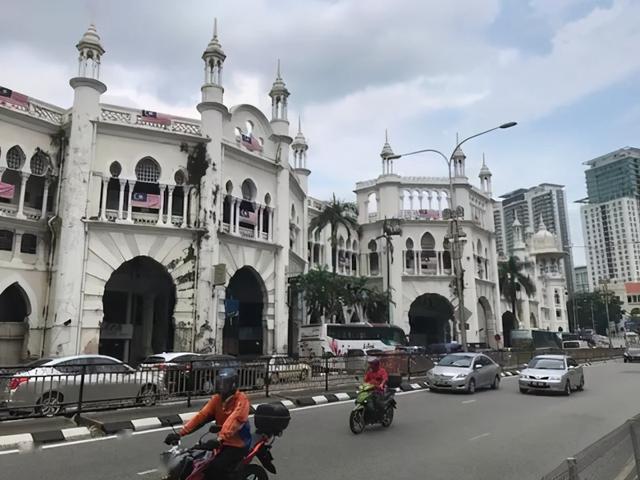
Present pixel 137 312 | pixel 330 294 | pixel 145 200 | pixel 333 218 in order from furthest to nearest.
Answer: pixel 333 218 → pixel 330 294 → pixel 137 312 → pixel 145 200

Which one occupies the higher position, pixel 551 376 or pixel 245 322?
pixel 245 322

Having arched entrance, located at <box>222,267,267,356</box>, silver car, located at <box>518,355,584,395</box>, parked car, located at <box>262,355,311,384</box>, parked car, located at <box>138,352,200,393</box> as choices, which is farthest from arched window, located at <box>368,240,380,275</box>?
parked car, located at <box>138,352,200,393</box>

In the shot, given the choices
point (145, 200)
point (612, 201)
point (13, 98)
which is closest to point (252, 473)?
point (145, 200)

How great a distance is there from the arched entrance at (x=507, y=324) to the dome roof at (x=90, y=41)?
4556cm

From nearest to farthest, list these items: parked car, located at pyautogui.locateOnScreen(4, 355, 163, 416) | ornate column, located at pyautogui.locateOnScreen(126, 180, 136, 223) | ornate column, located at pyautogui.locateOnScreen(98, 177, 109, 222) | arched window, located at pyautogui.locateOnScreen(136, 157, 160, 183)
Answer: parked car, located at pyautogui.locateOnScreen(4, 355, 163, 416) < ornate column, located at pyautogui.locateOnScreen(98, 177, 109, 222) < ornate column, located at pyautogui.locateOnScreen(126, 180, 136, 223) < arched window, located at pyautogui.locateOnScreen(136, 157, 160, 183)

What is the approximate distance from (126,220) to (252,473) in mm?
20290

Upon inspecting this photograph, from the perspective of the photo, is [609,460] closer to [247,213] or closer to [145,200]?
[145,200]

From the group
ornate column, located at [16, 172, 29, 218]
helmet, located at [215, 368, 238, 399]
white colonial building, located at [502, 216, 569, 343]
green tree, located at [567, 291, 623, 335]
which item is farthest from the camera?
green tree, located at [567, 291, 623, 335]

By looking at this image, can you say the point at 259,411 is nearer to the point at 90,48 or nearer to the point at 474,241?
the point at 90,48

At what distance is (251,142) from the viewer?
28000mm

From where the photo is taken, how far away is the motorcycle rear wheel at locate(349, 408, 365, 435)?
9.10 meters

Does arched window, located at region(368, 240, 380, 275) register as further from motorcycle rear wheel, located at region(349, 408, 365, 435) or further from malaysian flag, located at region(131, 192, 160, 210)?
motorcycle rear wheel, located at region(349, 408, 365, 435)

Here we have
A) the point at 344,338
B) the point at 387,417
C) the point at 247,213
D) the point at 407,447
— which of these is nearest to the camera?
the point at 407,447

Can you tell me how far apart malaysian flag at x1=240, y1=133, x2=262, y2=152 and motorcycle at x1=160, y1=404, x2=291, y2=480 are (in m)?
23.5
